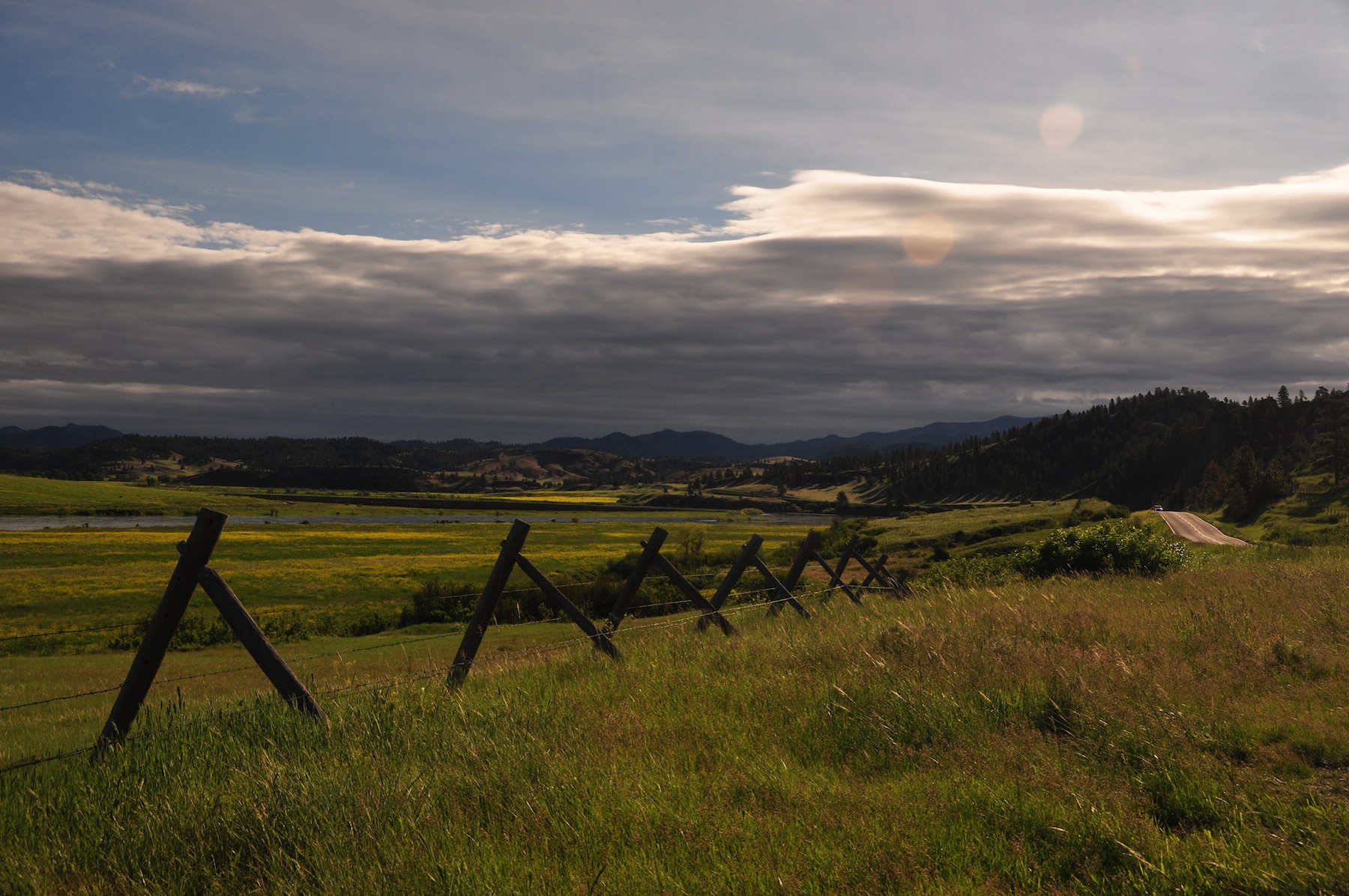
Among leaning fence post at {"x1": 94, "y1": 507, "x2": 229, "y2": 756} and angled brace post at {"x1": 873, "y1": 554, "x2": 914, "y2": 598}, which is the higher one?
leaning fence post at {"x1": 94, "y1": 507, "x2": 229, "y2": 756}

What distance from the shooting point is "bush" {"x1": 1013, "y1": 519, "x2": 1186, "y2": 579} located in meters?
21.6

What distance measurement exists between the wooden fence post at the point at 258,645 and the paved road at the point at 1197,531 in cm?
7455

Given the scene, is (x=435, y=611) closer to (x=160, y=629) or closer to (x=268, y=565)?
(x=268, y=565)

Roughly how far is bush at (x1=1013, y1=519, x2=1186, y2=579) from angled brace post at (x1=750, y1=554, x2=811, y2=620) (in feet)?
25.5

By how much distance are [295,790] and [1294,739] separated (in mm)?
7966

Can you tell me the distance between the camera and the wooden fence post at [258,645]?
7.50 meters

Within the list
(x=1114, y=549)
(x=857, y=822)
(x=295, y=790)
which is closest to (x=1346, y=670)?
(x=857, y=822)

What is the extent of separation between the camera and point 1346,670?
833cm

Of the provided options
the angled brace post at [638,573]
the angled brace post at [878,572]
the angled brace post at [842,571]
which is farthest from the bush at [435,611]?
the angled brace post at [638,573]

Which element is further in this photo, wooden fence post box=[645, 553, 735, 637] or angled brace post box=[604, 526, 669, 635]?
wooden fence post box=[645, 553, 735, 637]

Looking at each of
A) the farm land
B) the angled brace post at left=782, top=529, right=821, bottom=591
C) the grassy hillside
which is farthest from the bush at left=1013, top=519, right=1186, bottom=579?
the grassy hillside

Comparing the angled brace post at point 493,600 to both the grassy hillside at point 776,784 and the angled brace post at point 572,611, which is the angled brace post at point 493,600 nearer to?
the angled brace post at point 572,611

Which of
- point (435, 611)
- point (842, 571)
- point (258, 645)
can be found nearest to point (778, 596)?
point (842, 571)

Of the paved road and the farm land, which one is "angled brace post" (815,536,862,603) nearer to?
the farm land
